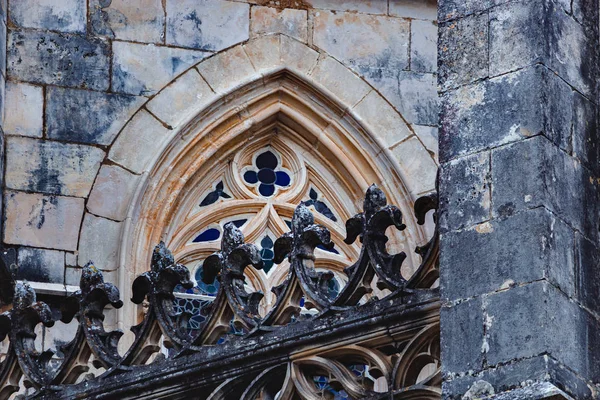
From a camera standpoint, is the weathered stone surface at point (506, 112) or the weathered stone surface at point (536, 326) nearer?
the weathered stone surface at point (536, 326)

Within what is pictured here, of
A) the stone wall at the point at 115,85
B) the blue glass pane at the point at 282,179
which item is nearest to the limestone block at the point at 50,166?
the stone wall at the point at 115,85

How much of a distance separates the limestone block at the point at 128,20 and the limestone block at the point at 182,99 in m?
0.35

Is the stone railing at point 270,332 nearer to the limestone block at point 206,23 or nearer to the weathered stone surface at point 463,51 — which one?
the weathered stone surface at point 463,51

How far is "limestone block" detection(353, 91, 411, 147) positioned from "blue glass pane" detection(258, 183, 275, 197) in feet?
2.59

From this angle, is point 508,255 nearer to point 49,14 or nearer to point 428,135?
point 428,135

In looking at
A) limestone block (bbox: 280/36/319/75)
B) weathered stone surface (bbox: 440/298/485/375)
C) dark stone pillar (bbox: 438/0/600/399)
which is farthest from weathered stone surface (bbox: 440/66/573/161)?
limestone block (bbox: 280/36/319/75)

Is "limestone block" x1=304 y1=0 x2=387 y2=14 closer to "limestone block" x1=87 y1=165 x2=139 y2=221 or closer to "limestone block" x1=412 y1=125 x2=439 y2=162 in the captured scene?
"limestone block" x1=412 y1=125 x2=439 y2=162

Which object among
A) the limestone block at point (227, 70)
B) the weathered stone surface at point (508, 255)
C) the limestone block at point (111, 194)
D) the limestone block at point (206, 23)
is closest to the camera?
the weathered stone surface at point (508, 255)

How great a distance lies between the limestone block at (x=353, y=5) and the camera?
21375 mm

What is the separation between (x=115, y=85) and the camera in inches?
819

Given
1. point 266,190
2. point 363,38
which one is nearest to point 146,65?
point 266,190

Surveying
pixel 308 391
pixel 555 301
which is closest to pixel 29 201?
pixel 308 391

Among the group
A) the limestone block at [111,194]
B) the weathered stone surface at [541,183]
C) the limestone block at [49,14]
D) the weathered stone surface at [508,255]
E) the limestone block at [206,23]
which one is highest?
the limestone block at [206,23]

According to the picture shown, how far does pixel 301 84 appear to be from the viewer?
2106 centimetres
